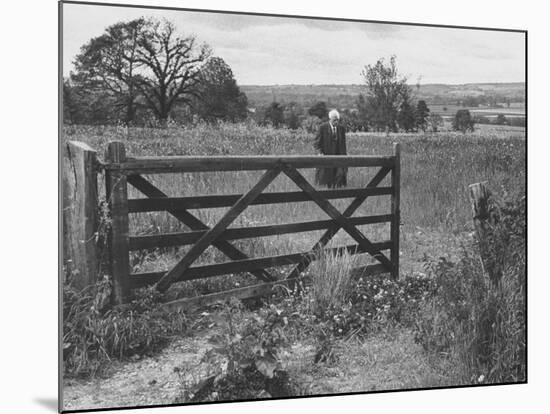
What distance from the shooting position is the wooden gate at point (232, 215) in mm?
4785

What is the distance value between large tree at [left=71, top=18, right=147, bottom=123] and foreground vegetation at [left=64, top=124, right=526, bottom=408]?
201 mm

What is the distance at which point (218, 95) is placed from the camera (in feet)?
16.3

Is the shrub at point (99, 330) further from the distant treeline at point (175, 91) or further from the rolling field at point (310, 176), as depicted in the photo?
the distant treeline at point (175, 91)

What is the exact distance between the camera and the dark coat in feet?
17.2

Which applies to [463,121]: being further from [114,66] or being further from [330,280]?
[114,66]

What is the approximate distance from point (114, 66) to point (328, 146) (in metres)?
1.41

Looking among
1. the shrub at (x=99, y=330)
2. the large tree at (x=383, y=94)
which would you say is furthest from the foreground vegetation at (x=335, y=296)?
the large tree at (x=383, y=94)

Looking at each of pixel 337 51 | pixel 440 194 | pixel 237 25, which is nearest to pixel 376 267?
pixel 440 194

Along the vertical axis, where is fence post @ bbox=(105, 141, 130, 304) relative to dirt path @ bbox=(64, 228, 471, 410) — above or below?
above

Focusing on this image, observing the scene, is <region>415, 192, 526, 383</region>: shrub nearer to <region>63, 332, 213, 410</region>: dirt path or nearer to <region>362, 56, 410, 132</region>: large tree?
<region>362, 56, 410, 132</region>: large tree

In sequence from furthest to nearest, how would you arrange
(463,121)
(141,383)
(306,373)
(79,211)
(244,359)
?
(463,121) < (306,373) < (244,359) < (141,383) < (79,211)

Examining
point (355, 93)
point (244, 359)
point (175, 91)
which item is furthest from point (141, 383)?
point (355, 93)

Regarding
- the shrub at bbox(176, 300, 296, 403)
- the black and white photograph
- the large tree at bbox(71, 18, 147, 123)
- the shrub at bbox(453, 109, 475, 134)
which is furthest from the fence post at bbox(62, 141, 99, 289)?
the shrub at bbox(453, 109, 475, 134)

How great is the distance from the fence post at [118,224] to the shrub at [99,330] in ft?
0.22
